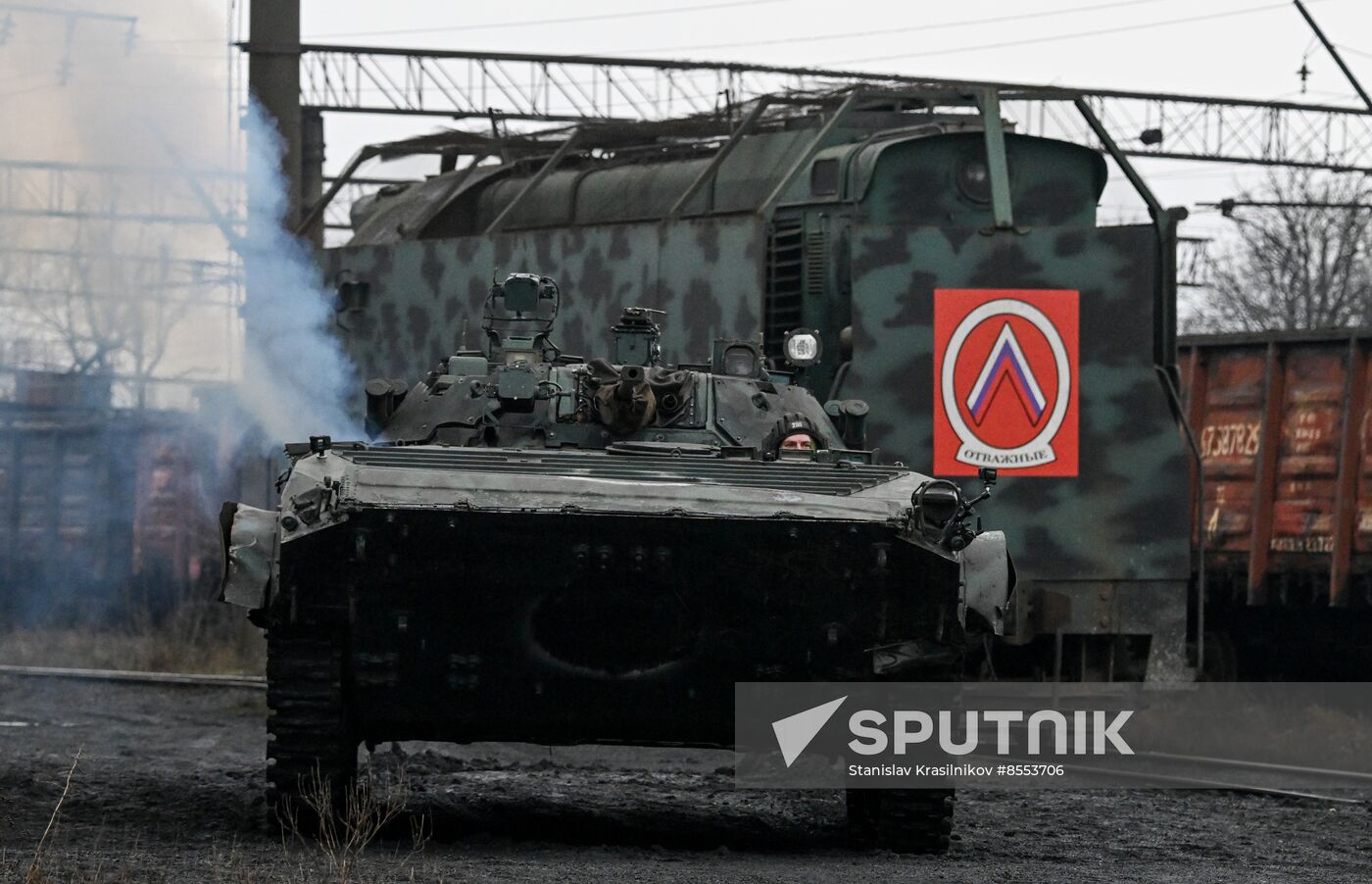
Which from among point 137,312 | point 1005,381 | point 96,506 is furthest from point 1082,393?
point 96,506

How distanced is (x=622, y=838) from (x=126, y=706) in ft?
25.9

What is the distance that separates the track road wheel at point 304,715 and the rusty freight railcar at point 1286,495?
1025 centimetres

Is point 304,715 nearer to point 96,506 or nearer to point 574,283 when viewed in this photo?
point 574,283

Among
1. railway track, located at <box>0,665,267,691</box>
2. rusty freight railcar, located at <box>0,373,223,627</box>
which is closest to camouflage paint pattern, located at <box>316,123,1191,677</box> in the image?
railway track, located at <box>0,665,267,691</box>

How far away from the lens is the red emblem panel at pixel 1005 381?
14.8m

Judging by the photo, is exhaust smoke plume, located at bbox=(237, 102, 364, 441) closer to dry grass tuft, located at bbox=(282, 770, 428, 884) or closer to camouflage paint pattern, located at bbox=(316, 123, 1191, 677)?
camouflage paint pattern, located at bbox=(316, 123, 1191, 677)

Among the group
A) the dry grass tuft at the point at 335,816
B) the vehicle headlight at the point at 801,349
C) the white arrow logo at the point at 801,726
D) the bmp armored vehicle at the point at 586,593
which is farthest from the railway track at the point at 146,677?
the white arrow logo at the point at 801,726

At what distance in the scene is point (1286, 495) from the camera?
18312mm

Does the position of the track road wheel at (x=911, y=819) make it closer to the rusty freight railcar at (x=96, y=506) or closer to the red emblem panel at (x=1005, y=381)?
the red emblem panel at (x=1005, y=381)

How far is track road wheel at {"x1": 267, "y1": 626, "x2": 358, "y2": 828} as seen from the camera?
899cm

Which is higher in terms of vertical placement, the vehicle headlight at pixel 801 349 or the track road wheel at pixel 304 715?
the vehicle headlight at pixel 801 349

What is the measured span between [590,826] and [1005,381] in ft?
17.8

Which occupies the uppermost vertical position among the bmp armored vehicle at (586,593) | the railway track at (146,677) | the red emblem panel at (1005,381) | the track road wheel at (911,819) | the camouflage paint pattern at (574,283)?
the camouflage paint pattern at (574,283)

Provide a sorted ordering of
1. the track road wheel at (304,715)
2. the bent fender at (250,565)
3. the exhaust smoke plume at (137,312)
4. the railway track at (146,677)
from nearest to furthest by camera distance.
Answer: the bent fender at (250,565), the track road wheel at (304,715), the exhaust smoke plume at (137,312), the railway track at (146,677)
